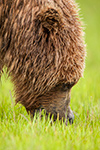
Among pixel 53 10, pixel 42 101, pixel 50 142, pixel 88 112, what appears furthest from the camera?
pixel 88 112

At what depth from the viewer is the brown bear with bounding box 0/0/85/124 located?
3.12 m

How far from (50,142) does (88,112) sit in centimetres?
200

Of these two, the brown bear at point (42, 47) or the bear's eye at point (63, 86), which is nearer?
the brown bear at point (42, 47)

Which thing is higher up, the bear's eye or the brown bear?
the brown bear

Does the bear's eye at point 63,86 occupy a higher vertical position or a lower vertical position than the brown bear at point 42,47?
lower

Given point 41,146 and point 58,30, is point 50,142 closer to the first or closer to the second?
point 41,146

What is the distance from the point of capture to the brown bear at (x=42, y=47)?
3.12 metres

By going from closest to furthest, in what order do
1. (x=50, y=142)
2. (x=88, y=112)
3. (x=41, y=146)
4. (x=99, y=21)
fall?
1. (x=41, y=146)
2. (x=50, y=142)
3. (x=88, y=112)
4. (x=99, y=21)

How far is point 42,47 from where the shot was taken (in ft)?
10.5

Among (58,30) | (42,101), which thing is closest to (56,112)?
(42,101)

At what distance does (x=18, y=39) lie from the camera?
3.19m

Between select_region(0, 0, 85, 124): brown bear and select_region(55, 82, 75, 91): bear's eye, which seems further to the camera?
select_region(55, 82, 75, 91): bear's eye

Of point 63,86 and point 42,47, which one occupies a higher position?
point 42,47

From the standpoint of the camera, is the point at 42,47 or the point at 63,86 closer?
the point at 42,47
